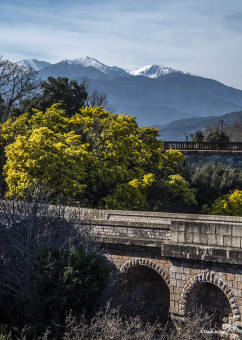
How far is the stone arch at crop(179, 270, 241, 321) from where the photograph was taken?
441 inches


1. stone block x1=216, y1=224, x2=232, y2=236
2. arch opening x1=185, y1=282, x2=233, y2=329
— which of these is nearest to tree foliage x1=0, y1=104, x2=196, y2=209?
arch opening x1=185, y1=282, x2=233, y2=329

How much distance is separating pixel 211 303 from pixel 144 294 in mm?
2937

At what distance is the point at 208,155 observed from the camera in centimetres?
3238

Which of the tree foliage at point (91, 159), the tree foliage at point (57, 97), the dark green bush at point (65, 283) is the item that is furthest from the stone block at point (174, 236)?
the tree foliage at point (57, 97)

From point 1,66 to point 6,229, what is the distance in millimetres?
29629

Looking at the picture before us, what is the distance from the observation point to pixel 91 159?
828 inches

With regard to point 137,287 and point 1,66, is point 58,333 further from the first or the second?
point 1,66

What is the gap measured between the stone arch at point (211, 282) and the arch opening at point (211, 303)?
113mm

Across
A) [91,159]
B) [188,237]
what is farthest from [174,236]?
[91,159]

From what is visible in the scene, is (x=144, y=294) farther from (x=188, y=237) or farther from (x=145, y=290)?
(x=188, y=237)

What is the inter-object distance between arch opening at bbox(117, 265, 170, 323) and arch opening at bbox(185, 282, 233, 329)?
52.9 inches

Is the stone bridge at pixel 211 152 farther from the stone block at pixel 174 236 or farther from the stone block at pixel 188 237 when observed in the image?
the stone block at pixel 188 237

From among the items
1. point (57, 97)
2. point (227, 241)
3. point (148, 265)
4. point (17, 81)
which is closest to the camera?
point (227, 241)

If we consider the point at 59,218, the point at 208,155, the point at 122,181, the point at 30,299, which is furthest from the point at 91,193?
the point at 208,155
